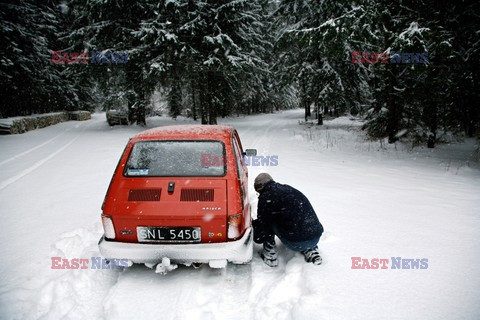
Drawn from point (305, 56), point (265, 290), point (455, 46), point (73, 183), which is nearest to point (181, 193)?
point (265, 290)

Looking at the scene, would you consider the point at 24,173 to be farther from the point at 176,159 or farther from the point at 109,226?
the point at 176,159

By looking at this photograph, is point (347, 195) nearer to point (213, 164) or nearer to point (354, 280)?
point (354, 280)

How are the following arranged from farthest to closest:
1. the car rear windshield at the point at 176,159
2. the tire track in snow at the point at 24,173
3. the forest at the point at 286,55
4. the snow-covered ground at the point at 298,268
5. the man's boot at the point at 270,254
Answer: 1. the forest at the point at 286,55
2. the tire track in snow at the point at 24,173
3. the man's boot at the point at 270,254
4. the car rear windshield at the point at 176,159
5. the snow-covered ground at the point at 298,268

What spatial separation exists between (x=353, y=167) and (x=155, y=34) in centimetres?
1421

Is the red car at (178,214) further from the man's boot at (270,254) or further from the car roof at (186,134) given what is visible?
the man's boot at (270,254)

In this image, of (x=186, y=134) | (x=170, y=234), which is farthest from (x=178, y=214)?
(x=186, y=134)

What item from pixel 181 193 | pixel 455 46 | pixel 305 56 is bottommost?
pixel 181 193

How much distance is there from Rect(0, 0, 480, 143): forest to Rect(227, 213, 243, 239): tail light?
8.18 metres

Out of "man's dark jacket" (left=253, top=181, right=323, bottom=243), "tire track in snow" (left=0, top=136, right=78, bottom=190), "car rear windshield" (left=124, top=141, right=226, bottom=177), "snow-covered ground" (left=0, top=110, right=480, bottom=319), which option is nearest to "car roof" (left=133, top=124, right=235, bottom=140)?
"car rear windshield" (left=124, top=141, right=226, bottom=177)

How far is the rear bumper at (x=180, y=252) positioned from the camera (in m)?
3.23

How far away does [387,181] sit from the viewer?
25.6 feet

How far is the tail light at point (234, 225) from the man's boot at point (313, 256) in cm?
115

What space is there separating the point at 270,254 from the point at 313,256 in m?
0.59

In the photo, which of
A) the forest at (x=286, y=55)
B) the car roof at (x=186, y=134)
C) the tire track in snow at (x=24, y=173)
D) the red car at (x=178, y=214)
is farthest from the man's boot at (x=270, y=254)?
the tire track in snow at (x=24, y=173)
